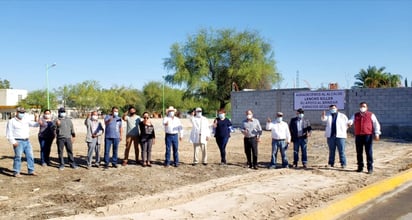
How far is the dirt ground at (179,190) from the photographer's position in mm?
6840

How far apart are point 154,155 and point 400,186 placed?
26.8 ft

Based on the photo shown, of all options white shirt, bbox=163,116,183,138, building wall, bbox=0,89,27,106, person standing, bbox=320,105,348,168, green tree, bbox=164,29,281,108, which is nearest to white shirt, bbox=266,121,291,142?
person standing, bbox=320,105,348,168

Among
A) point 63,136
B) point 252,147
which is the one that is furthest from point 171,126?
point 63,136

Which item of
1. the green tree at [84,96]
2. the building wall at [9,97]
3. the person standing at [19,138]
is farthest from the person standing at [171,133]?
the building wall at [9,97]

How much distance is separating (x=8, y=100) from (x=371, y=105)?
83.6 meters

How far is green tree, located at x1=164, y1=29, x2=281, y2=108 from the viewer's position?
4728 cm

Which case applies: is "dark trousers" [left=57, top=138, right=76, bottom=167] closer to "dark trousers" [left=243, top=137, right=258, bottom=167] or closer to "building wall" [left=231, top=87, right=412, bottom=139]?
"dark trousers" [left=243, top=137, right=258, bottom=167]

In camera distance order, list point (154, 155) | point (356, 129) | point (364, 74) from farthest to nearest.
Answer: point (364, 74) → point (154, 155) → point (356, 129)

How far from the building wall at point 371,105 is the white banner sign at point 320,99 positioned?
260 mm

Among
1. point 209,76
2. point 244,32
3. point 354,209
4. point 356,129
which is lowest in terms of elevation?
point 354,209

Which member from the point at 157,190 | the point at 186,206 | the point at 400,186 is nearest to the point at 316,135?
the point at 400,186

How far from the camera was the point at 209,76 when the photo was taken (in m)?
48.3

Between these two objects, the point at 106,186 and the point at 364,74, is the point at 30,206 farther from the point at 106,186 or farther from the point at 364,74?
the point at 364,74

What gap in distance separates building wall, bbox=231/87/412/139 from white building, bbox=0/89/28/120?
237 feet
